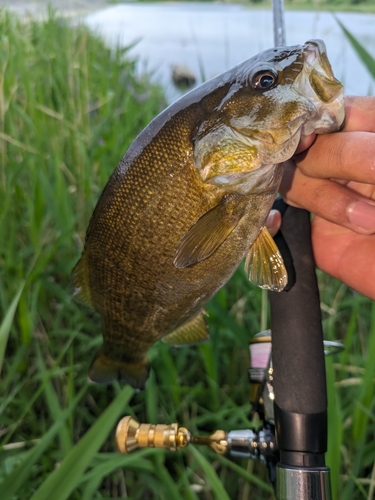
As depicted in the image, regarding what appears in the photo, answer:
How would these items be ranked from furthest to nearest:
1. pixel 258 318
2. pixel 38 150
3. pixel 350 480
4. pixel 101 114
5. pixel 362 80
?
pixel 362 80 → pixel 101 114 → pixel 38 150 → pixel 258 318 → pixel 350 480

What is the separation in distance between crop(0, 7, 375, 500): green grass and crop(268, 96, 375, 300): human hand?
26cm

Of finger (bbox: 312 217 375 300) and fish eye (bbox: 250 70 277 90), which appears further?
finger (bbox: 312 217 375 300)

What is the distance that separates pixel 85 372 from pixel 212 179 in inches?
43.9

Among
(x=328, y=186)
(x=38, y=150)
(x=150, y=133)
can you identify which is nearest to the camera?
(x=150, y=133)

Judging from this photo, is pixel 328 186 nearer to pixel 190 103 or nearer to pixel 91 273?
pixel 190 103

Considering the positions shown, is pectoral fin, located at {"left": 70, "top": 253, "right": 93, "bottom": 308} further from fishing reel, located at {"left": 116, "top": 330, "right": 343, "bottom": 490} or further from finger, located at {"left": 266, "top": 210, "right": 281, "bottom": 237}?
finger, located at {"left": 266, "top": 210, "right": 281, "bottom": 237}

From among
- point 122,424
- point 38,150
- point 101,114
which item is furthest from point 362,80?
point 122,424

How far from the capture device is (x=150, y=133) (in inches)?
42.5

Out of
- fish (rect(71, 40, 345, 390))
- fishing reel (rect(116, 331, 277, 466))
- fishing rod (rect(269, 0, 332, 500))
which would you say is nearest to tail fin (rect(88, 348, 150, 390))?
fishing reel (rect(116, 331, 277, 466))

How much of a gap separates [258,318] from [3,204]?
1.15 meters

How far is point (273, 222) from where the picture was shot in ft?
4.05

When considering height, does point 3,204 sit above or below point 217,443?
above

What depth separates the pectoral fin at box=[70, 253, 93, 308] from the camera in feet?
4.04

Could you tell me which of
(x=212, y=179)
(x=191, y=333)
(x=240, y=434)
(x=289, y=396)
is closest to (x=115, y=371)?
(x=191, y=333)
